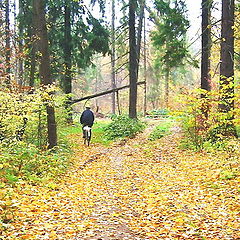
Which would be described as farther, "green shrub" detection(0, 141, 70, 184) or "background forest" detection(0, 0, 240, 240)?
"green shrub" detection(0, 141, 70, 184)

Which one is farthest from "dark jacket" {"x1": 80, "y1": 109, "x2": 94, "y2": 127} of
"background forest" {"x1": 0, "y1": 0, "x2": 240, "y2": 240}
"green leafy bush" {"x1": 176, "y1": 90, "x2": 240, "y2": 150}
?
"green leafy bush" {"x1": 176, "y1": 90, "x2": 240, "y2": 150}

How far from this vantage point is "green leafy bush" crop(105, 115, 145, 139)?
623 inches

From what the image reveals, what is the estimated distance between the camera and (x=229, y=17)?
10.9m

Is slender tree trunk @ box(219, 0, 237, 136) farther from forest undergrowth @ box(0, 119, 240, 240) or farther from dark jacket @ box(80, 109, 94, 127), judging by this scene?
dark jacket @ box(80, 109, 94, 127)

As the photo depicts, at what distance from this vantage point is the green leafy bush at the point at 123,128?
15.8m

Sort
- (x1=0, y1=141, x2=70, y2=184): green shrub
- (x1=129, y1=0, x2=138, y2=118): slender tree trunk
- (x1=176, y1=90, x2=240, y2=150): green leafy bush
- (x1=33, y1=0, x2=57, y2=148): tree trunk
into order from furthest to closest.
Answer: (x1=129, y1=0, x2=138, y2=118): slender tree trunk
(x1=176, y1=90, x2=240, y2=150): green leafy bush
(x1=33, y1=0, x2=57, y2=148): tree trunk
(x1=0, y1=141, x2=70, y2=184): green shrub

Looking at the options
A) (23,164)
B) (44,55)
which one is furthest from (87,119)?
(23,164)

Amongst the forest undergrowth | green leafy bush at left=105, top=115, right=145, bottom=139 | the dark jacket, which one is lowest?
the forest undergrowth

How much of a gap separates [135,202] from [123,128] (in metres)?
9.94

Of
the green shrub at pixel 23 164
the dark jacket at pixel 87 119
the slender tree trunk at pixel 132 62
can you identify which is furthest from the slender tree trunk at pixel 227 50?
the slender tree trunk at pixel 132 62

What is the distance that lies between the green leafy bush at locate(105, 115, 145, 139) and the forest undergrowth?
17.5ft

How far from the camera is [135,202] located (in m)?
6.44

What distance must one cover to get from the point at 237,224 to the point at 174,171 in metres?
3.93

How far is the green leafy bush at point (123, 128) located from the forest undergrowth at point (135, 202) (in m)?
5.33
